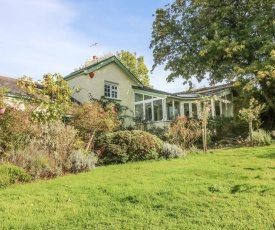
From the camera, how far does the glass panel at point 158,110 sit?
2063 cm

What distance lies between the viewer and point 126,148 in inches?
428

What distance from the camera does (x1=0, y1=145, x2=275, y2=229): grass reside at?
448 cm

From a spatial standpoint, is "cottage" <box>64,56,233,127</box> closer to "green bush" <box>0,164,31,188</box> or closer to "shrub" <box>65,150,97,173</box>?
"shrub" <box>65,150,97,173</box>

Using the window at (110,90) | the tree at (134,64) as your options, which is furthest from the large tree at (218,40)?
the tree at (134,64)

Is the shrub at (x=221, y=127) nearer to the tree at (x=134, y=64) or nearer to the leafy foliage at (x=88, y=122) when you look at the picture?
the leafy foliage at (x=88, y=122)

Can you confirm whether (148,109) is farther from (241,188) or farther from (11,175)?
(241,188)

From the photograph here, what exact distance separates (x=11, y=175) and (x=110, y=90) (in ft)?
44.0

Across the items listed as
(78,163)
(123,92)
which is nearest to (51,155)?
(78,163)

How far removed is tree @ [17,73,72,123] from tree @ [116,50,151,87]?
3039 centimetres

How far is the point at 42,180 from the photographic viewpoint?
7680mm

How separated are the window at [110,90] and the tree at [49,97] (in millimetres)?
7337

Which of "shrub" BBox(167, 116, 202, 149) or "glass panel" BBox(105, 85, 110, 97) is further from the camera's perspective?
"glass panel" BBox(105, 85, 110, 97)

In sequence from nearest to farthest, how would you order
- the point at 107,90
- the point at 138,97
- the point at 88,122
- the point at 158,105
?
1. the point at 88,122
2. the point at 107,90
3. the point at 158,105
4. the point at 138,97

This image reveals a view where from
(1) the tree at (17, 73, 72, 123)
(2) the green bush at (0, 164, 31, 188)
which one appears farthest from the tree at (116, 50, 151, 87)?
(2) the green bush at (0, 164, 31, 188)
